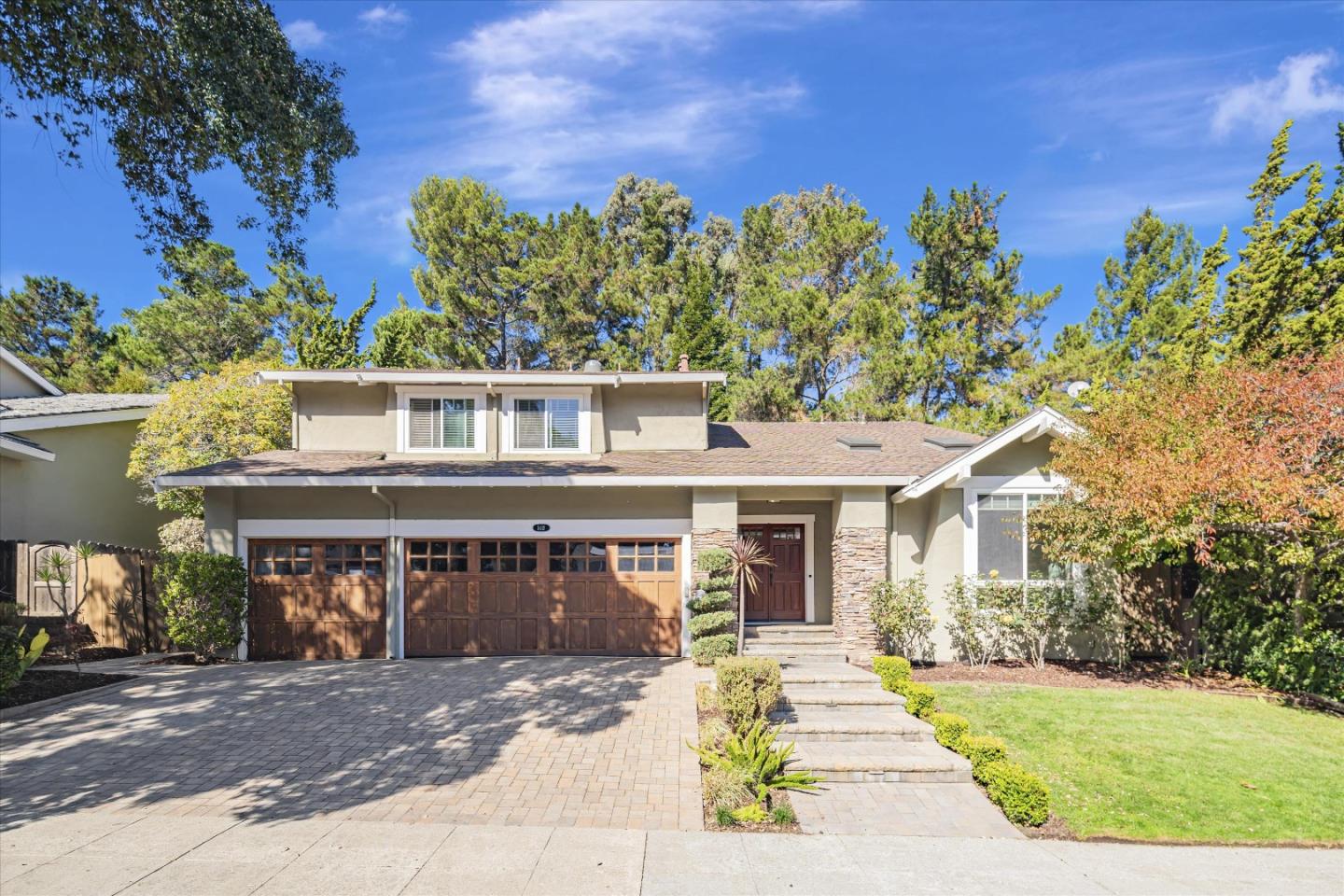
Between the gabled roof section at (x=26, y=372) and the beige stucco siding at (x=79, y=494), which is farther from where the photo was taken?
the gabled roof section at (x=26, y=372)

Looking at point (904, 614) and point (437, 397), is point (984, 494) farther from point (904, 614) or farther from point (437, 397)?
point (437, 397)

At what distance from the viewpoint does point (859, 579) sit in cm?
1278

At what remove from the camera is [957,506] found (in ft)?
42.2

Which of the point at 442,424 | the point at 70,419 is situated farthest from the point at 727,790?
the point at 70,419

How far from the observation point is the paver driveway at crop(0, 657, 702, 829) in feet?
21.7

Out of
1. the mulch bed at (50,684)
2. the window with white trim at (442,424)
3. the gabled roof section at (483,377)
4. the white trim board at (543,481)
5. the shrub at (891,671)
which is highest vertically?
the gabled roof section at (483,377)

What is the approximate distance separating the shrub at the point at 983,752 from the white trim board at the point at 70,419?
62.6 ft

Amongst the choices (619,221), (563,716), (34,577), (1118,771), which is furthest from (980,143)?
(34,577)

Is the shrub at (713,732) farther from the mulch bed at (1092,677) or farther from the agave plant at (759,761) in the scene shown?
the mulch bed at (1092,677)

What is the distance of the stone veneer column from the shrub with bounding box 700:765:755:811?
20.5 ft

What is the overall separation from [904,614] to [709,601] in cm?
343

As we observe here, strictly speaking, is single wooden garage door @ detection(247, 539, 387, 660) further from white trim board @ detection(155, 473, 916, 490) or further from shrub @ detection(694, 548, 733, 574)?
shrub @ detection(694, 548, 733, 574)

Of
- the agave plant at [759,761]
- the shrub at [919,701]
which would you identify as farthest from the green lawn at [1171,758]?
the agave plant at [759,761]

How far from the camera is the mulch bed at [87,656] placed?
39.6 ft
